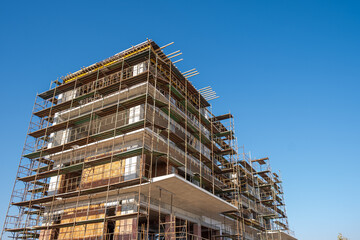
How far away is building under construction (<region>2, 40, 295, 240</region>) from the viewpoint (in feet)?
→ 69.0

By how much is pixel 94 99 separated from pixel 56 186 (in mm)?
7576

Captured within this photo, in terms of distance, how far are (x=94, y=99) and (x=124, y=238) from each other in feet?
38.8

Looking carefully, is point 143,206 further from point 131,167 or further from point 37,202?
point 37,202

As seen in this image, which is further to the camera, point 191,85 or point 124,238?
point 191,85

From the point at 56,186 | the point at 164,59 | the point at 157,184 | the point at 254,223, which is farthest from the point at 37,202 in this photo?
the point at 254,223

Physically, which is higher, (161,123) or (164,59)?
(164,59)

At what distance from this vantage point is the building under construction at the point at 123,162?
69.0ft

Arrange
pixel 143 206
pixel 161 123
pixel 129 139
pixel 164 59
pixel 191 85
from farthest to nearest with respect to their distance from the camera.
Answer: pixel 191 85 < pixel 164 59 < pixel 161 123 < pixel 129 139 < pixel 143 206

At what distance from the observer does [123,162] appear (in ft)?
73.0

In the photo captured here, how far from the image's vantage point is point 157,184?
67.2 ft

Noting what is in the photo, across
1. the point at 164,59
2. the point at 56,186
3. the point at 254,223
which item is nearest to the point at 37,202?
the point at 56,186

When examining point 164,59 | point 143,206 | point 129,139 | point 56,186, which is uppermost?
point 164,59

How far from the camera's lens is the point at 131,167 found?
21.6 metres

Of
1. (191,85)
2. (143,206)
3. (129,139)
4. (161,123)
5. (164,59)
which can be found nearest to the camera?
(143,206)
